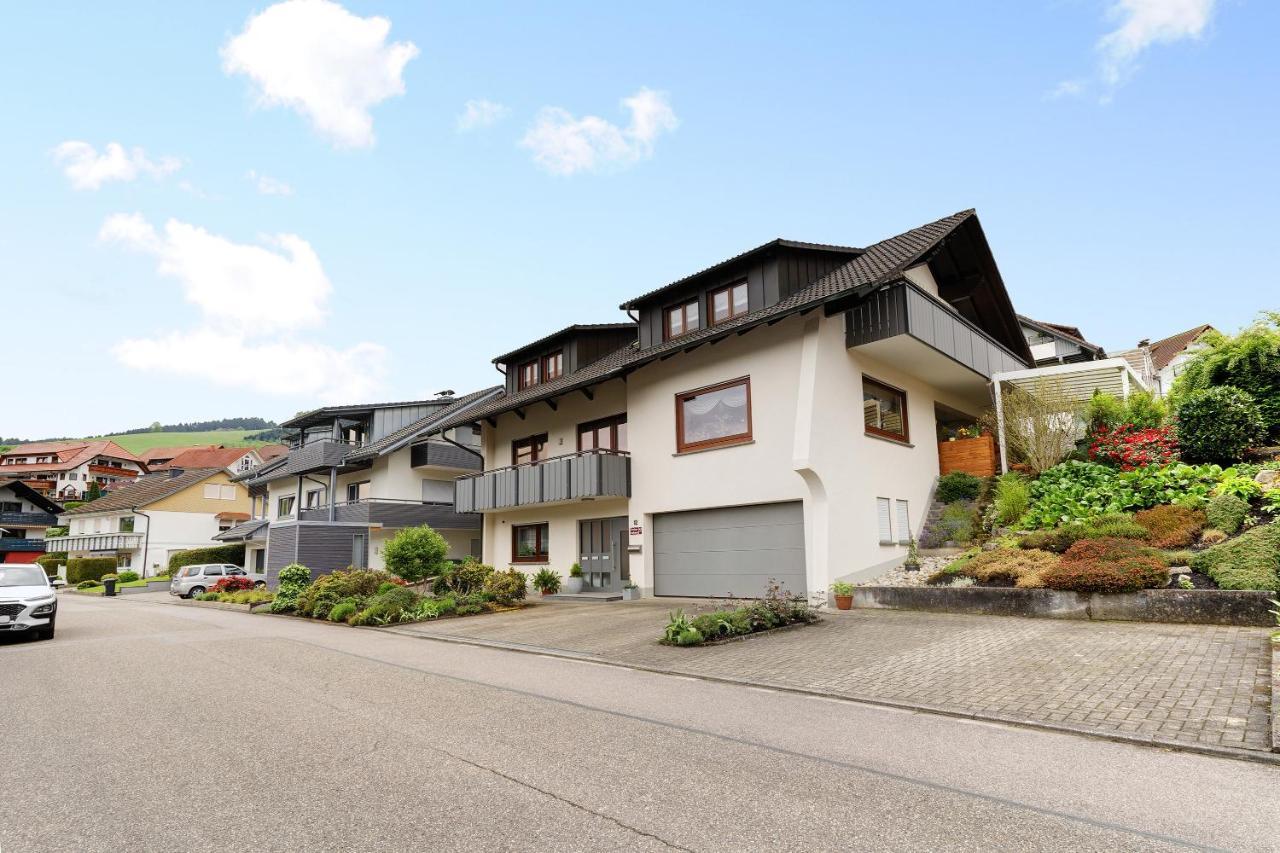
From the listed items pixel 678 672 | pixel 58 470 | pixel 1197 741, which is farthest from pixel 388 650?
pixel 58 470

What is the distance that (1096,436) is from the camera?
17859mm

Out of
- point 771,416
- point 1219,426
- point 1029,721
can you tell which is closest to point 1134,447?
point 1219,426

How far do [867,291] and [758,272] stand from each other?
3.65 m

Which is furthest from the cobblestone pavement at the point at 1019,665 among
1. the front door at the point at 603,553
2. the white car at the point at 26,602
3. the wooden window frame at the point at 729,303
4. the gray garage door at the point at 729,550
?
the white car at the point at 26,602

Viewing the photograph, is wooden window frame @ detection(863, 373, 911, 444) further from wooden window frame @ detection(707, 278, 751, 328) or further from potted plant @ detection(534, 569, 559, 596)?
potted plant @ detection(534, 569, 559, 596)

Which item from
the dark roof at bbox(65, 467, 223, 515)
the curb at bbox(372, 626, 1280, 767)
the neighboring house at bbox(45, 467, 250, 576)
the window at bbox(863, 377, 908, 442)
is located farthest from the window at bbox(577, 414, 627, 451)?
the dark roof at bbox(65, 467, 223, 515)

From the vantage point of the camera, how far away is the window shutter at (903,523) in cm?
1775

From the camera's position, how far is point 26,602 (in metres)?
14.0

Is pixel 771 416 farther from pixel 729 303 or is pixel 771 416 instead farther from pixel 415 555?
pixel 415 555

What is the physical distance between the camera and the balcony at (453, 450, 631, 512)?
19703 millimetres

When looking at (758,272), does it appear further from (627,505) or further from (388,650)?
(388,650)

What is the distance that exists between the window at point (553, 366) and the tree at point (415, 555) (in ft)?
22.9

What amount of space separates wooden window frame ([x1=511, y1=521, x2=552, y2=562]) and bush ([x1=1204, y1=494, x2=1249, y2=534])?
16.9 metres

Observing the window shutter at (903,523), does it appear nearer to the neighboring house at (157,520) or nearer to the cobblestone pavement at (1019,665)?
the cobblestone pavement at (1019,665)
